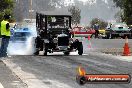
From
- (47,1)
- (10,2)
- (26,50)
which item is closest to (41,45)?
(26,50)

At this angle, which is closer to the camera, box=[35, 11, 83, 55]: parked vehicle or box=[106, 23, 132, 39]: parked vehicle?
box=[35, 11, 83, 55]: parked vehicle

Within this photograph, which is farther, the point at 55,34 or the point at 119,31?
the point at 119,31

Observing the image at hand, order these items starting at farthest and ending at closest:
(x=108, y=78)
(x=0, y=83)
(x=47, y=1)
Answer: (x=47, y=1) < (x=0, y=83) < (x=108, y=78)

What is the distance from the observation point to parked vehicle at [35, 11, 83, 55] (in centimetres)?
2111

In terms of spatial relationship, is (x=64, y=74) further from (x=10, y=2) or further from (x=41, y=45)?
(x=10, y=2)

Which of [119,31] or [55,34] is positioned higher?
[55,34]

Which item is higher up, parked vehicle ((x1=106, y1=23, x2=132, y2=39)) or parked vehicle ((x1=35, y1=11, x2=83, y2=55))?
parked vehicle ((x1=35, y1=11, x2=83, y2=55))

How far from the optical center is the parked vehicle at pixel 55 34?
21109mm

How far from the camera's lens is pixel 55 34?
2156 cm

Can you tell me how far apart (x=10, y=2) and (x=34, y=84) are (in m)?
49.1

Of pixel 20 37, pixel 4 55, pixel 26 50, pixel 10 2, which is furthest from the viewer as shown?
pixel 10 2

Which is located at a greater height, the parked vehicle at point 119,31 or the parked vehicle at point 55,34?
the parked vehicle at point 55,34

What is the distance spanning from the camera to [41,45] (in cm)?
2167

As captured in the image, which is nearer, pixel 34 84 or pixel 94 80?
pixel 94 80
